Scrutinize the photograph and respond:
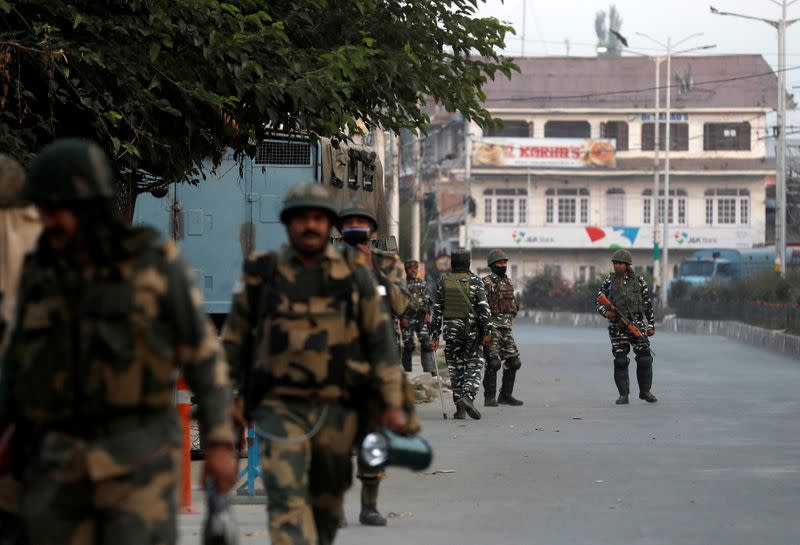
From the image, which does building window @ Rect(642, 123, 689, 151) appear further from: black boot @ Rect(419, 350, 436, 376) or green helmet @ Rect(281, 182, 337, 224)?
green helmet @ Rect(281, 182, 337, 224)

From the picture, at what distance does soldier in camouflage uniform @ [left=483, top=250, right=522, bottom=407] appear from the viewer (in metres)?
19.7

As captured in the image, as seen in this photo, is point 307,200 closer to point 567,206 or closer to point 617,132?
point 567,206

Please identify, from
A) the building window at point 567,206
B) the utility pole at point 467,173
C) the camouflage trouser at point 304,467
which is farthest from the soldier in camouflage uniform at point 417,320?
the building window at point 567,206

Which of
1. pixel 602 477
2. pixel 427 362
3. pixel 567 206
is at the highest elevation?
pixel 567 206

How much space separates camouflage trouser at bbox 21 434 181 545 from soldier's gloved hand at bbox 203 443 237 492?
0.19m

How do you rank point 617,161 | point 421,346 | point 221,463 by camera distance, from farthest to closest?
point 617,161
point 421,346
point 221,463

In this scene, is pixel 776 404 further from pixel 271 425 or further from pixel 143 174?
pixel 271 425

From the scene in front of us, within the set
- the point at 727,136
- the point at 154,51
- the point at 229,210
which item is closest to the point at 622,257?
the point at 229,210

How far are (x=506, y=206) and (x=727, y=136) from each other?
1249 cm

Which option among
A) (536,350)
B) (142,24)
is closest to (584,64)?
(536,350)

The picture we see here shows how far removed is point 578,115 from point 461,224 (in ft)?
28.9

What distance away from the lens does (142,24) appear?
38.9 feet

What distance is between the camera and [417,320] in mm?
28234

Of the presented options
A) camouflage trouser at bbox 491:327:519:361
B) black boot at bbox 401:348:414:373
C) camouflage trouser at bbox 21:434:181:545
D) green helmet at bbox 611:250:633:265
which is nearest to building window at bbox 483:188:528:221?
black boot at bbox 401:348:414:373
